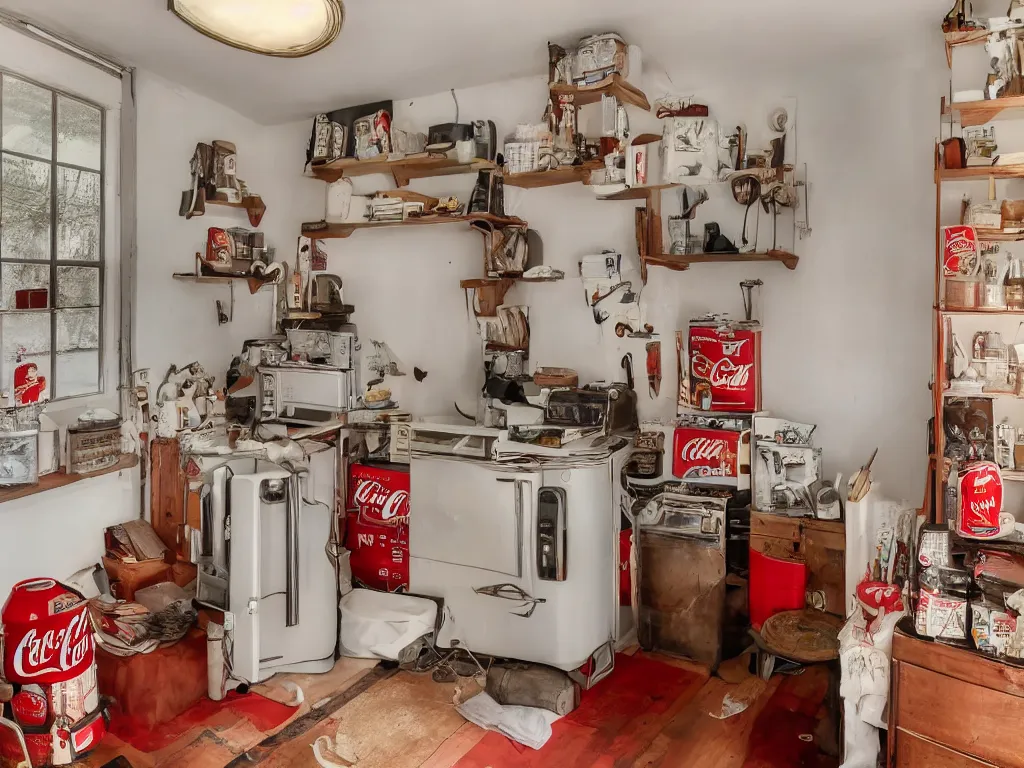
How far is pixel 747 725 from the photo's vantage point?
3.17 meters

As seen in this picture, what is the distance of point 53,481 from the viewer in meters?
3.40

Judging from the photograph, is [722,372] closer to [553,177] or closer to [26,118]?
[553,177]

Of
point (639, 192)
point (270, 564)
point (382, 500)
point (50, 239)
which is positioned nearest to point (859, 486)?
point (639, 192)

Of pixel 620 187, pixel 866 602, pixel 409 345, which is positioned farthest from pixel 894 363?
pixel 409 345

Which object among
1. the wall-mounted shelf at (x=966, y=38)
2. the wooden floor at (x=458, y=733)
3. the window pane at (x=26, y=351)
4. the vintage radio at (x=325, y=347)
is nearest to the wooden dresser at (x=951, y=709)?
the wooden floor at (x=458, y=733)

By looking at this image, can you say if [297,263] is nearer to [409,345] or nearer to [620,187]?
[409,345]

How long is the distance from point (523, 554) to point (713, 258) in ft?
5.50

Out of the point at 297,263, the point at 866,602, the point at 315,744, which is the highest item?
the point at 297,263

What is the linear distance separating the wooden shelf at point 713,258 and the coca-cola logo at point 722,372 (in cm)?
47

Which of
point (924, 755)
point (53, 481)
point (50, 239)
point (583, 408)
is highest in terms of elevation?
point (50, 239)

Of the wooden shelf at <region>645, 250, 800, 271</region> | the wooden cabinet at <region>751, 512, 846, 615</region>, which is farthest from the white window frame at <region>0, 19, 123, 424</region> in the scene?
the wooden cabinet at <region>751, 512, 846, 615</region>

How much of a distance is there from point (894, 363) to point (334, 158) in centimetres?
327

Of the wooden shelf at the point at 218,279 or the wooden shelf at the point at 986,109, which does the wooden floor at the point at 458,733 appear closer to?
the wooden shelf at the point at 218,279

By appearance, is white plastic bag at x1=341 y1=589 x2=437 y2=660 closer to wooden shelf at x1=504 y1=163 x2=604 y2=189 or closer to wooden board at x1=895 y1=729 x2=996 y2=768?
wooden board at x1=895 y1=729 x2=996 y2=768
